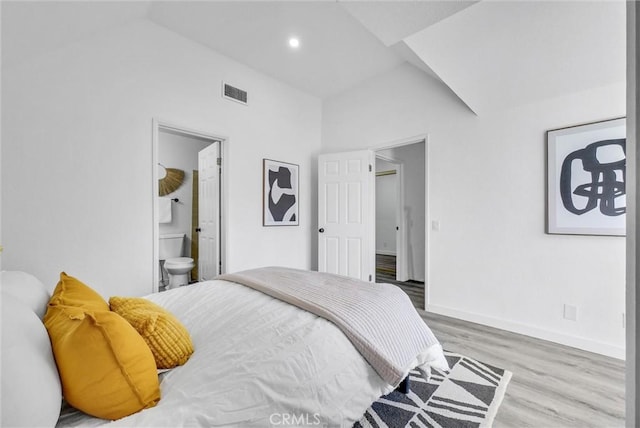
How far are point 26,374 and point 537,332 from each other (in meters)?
3.37

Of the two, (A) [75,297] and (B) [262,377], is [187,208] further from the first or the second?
(B) [262,377]

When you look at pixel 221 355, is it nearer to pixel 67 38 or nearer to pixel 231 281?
pixel 231 281

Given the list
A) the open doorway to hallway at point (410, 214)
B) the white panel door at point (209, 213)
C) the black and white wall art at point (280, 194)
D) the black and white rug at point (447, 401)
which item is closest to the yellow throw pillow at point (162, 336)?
the black and white rug at point (447, 401)

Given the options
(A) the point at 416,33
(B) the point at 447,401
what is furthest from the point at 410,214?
(B) the point at 447,401

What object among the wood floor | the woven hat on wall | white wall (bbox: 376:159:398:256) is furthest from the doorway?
the woven hat on wall

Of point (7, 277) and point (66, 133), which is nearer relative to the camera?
point (7, 277)

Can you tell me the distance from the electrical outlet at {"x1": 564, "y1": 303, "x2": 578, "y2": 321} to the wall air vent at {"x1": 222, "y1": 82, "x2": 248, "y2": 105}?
3895 millimetres

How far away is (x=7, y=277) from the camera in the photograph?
129 centimetres

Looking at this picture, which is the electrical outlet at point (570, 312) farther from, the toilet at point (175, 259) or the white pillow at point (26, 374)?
the toilet at point (175, 259)

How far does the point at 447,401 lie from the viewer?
1.67 m

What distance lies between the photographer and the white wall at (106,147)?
6.79ft

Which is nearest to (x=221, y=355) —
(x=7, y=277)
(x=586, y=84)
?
(x=7, y=277)

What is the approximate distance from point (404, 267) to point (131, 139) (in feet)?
13.5

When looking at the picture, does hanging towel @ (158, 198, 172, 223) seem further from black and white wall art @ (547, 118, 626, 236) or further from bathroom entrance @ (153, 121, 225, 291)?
black and white wall art @ (547, 118, 626, 236)
